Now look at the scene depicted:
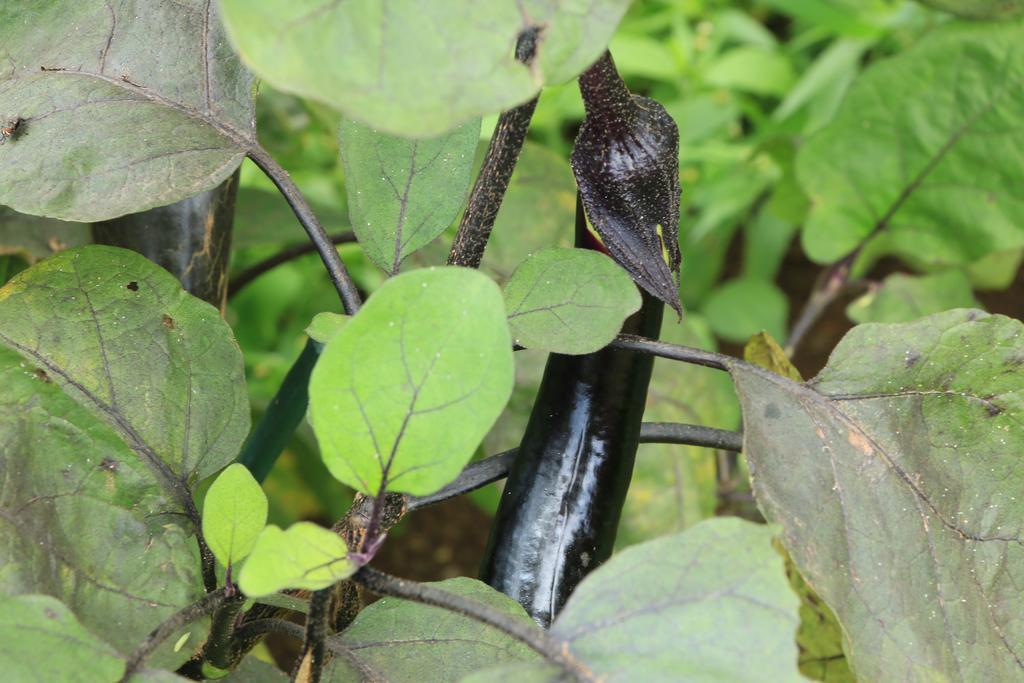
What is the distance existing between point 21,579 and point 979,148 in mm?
622

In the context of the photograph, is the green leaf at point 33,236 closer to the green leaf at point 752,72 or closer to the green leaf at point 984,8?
the green leaf at point 984,8

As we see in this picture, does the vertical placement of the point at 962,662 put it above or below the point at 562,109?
above

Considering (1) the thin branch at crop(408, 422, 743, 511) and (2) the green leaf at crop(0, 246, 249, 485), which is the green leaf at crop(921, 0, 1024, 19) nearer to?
(1) the thin branch at crop(408, 422, 743, 511)

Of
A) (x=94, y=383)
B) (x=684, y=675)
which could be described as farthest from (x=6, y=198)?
(x=684, y=675)

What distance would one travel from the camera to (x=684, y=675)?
0.29 m

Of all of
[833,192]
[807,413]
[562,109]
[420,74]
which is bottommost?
[562,109]

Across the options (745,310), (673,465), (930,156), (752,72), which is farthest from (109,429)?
(752,72)

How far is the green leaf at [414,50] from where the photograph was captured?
27cm

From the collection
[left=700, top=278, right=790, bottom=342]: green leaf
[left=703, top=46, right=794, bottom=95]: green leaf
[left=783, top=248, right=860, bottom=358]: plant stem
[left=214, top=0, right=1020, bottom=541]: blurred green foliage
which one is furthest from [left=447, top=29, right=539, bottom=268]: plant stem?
[left=703, top=46, right=794, bottom=95]: green leaf

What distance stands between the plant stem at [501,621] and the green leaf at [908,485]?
0.33 feet

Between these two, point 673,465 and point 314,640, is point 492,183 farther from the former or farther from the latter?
point 673,465

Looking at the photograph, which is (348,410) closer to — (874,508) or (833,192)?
(874,508)

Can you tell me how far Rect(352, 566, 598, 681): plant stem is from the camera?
0.98ft

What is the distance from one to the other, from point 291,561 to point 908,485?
0.24m
